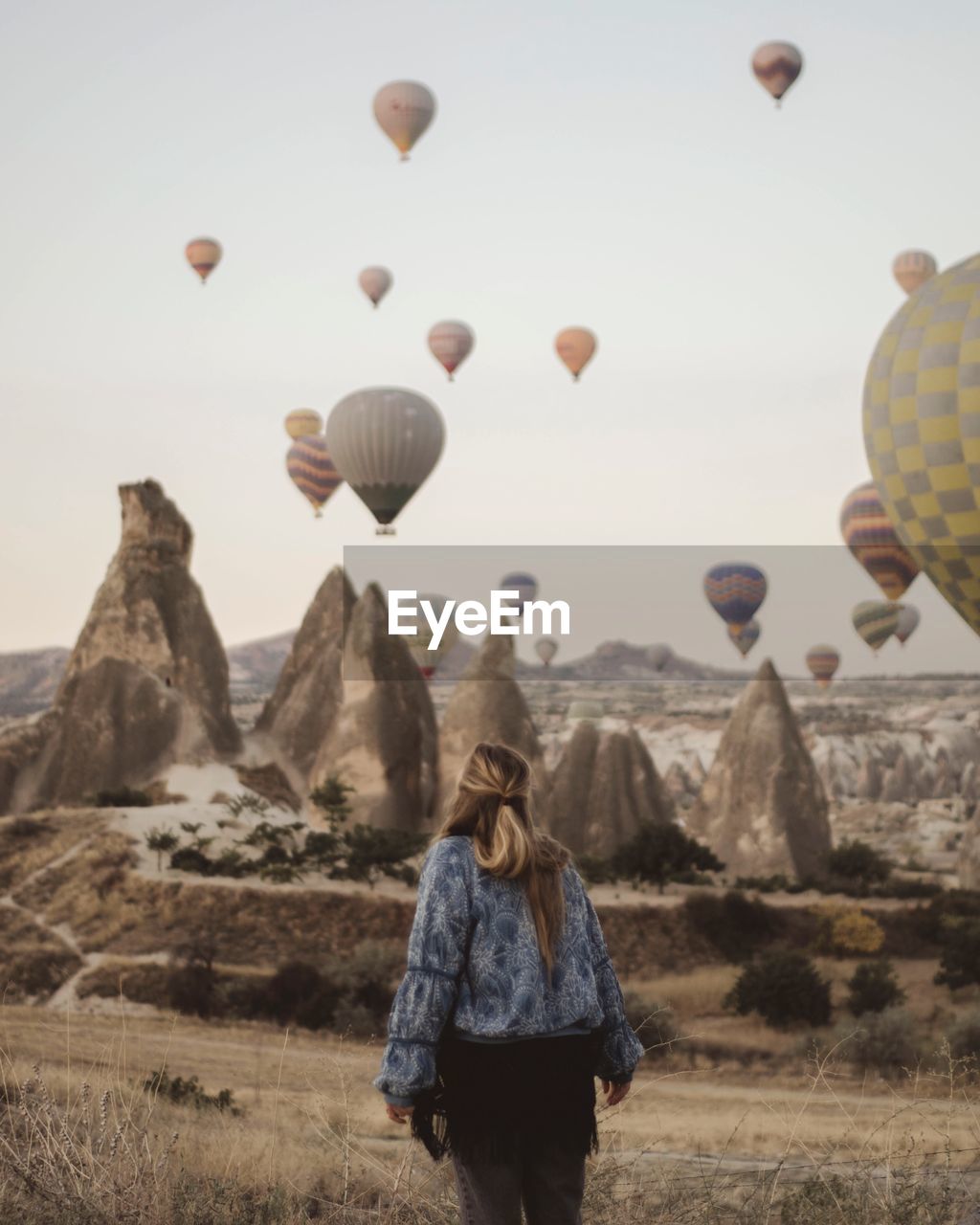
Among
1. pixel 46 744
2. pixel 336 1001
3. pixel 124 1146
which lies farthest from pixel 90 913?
pixel 124 1146

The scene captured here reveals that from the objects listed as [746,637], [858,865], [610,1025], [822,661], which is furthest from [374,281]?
[610,1025]

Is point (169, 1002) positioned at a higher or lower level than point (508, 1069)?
lower

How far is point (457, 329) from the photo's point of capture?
1727 inches

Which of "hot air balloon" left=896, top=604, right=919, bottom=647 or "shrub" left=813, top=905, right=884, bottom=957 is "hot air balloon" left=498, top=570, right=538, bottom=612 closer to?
"hot air balloon" left=896, top=604, right=919, bottom=647

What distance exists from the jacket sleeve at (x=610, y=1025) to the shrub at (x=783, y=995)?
1881 centimetres

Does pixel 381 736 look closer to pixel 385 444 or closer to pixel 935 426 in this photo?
pixel 385 444

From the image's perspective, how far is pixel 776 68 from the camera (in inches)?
1559

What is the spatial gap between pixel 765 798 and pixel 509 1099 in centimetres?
2763

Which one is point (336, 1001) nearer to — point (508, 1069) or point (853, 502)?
point (508, 1069)

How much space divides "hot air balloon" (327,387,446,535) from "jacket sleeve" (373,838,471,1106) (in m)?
30.3

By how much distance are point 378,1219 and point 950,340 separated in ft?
55.8

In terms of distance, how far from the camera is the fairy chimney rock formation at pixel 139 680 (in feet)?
106

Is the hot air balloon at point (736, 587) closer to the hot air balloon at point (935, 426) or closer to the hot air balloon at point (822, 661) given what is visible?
the hot air balloon at point (822, 661)

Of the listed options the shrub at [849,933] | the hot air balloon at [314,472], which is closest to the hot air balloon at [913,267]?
the hot air balloon at [314,472]
